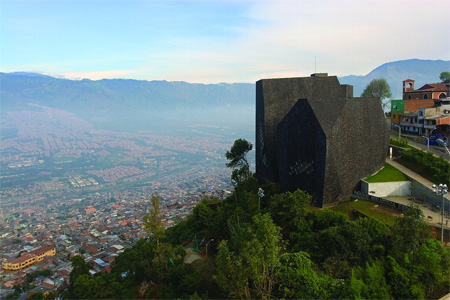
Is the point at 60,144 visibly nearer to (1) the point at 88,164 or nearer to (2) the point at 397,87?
(1) the point at 88,164

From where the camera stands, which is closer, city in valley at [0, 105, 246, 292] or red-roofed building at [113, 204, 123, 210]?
city in valley at [0, 105, 246, 292]

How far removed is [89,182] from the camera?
94438mm

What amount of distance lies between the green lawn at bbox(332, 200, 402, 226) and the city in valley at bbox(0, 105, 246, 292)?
23.7 m

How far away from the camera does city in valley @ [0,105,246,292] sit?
42406 millimetres

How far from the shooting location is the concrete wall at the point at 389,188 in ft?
68.1

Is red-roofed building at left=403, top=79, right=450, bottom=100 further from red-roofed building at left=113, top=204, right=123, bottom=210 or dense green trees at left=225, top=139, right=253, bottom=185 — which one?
red-roofed building at left=113, top=204, right=123, bottom=210

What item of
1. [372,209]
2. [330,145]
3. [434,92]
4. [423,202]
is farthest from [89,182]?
[423,202]

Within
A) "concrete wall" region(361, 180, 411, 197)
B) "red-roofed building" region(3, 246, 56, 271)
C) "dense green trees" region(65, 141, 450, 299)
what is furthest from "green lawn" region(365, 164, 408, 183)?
"red-roofed building" region(3, 246, 56, 271)

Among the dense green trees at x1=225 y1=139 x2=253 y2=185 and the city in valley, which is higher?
the dense green trees at x1=225 y1=139 x2=253 y2=185

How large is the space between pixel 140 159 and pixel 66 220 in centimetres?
6768

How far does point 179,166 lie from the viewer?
4532 inches

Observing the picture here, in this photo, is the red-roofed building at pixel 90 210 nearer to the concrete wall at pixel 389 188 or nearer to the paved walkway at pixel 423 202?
the concrete wall at pixel 389 188

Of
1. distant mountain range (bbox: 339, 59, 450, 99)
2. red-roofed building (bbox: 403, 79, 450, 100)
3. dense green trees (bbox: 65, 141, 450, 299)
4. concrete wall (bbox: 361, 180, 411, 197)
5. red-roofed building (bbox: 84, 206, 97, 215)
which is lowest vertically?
red-roofed building (bbox: 84, 206, 97, 215)

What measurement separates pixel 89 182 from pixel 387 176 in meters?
89.8
